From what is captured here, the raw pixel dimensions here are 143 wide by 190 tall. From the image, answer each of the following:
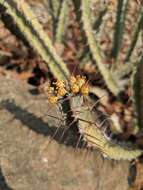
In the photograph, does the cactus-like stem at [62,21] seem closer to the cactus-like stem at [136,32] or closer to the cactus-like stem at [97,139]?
the cactus-like stem at [136,32]

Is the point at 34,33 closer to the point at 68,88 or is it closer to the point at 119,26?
the point at 119,26

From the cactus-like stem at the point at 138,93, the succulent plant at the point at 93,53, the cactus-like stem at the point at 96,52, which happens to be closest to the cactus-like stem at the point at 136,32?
the succulent plant at the point at 93,53

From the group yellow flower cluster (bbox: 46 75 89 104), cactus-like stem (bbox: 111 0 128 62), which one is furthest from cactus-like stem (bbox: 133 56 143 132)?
yellow flower cluster (bbox: 46 75 89 104)

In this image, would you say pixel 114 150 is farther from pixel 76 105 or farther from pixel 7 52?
pixel 7 52

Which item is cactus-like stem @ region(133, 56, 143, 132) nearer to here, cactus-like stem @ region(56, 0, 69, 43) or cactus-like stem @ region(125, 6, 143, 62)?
cactus-like stem @ region(125, 6, 143, 62)

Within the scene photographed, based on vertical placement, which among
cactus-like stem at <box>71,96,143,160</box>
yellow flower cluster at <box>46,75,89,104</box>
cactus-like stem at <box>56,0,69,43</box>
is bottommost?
cactus-like stem at <box>71,96,143,160</box>

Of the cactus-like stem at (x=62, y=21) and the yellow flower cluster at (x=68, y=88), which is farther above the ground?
the cactus-like stem at (x=62, y=21)

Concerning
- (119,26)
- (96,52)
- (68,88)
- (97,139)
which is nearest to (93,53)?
(96,52)
